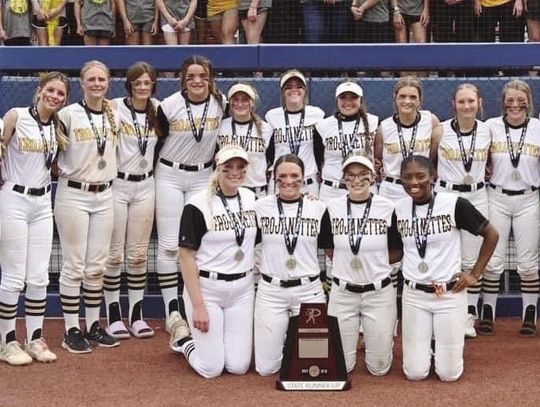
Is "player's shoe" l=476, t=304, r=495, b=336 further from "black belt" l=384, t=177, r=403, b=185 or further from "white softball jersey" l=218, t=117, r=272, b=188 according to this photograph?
"white softball jersey" l=218, t=117, r=272, b=188

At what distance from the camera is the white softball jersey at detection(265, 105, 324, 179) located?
7555 millimetres

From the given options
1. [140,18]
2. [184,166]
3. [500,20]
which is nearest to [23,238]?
[184,166]

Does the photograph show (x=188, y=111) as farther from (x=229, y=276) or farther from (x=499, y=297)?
(x=499, y=297)

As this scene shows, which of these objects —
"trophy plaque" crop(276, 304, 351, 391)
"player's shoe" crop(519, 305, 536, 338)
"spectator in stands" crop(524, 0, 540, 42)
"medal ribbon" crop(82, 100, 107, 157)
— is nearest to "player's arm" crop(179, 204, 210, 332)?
"trophy plaque" crop(276, 304, 351, 391)

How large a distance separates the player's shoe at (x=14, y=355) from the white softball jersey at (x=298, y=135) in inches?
88.1

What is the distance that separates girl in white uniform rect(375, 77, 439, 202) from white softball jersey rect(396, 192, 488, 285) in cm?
99

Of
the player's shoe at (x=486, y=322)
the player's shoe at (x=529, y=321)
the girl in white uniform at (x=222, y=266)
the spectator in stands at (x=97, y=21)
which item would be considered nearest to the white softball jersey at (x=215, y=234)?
the girl in white uniform at (x=222, y=266)

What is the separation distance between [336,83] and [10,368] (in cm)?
363

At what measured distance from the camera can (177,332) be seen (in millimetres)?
7148

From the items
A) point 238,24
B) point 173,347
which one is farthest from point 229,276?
point 238,24

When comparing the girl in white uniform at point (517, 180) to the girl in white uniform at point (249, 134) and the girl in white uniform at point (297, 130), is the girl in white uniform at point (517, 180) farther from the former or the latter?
the girl in white uniform at point (249, 134)

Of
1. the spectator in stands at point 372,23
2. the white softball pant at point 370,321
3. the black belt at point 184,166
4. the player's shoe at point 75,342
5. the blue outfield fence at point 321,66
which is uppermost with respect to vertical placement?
the spectator in stands at point 372,23

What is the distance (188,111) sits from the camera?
7.53 m

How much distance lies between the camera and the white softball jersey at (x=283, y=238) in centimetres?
655
